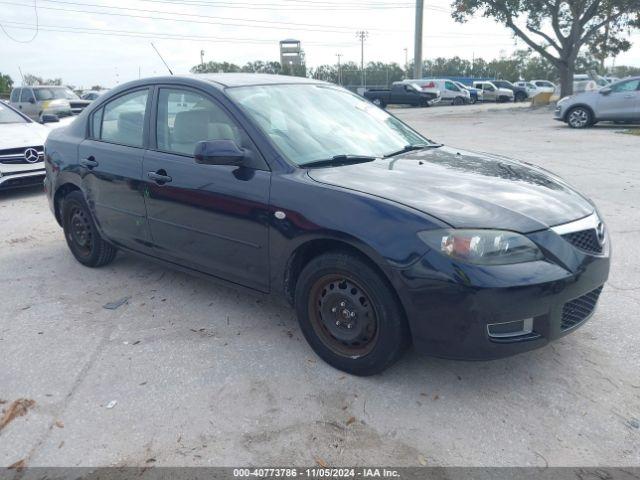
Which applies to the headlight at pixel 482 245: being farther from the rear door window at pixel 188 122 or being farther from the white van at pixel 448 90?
the white van at pixel 448 90

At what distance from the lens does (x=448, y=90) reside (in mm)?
38938

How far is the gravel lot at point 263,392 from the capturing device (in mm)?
2562

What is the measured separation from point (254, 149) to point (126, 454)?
5.99 feet

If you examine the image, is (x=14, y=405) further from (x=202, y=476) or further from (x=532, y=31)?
(x=532, y=31)

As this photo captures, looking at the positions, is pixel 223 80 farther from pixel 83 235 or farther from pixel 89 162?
pixel 83 235

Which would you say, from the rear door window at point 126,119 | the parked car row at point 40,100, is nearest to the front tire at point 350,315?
the rear door window at point 126,119

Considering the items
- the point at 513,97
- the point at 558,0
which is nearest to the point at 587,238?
the point at 558,0

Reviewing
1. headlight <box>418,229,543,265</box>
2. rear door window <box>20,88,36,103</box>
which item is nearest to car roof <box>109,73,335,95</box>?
headlight <box>418,229,543,265</box>

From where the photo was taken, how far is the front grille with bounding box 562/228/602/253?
2910mm

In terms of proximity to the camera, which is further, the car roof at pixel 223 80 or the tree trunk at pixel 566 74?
the tree trunk at pixel 566 74

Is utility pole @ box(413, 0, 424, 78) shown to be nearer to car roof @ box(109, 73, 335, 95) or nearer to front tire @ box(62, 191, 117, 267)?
car roof @ box(109, 73, 335, 95)

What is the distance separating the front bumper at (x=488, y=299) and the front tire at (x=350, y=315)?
0.12 m

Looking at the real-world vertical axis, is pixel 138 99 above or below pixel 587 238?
above

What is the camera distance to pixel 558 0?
24.7 meters
